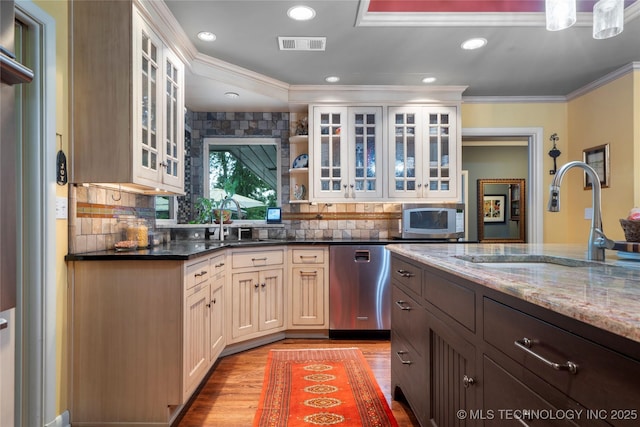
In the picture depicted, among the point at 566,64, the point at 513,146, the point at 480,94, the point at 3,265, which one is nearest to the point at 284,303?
the point at 3,265

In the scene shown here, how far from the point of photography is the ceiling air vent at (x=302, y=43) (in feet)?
8.82

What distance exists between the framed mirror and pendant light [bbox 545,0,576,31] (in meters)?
5.57

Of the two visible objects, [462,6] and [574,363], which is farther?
[462,6]

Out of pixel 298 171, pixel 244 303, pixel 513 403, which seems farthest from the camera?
pixel 298 171

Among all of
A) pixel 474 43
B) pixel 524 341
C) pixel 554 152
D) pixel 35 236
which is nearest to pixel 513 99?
pixel 554 152

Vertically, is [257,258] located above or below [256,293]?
above

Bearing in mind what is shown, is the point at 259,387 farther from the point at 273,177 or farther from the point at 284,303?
the point at 273,177

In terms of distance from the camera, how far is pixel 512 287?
858 millimetres

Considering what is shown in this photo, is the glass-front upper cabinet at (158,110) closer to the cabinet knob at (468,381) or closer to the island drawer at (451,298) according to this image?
the island drawer at (451,298)

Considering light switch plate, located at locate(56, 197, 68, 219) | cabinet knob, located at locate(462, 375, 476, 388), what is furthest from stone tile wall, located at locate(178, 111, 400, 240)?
cabinet knob, located at locate(462, 375, 476, 388)

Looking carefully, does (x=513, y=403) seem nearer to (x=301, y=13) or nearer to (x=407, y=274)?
(x=407, y=274)

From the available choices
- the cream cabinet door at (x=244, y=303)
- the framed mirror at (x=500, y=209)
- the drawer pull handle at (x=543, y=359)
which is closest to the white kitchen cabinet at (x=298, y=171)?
the cream cabinet door at (x=244, y=303)

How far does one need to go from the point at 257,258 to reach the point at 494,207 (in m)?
5.41

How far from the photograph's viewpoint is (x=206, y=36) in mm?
2631
